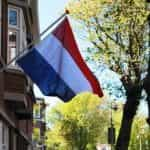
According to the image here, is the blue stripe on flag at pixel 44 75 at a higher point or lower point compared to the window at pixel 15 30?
lower

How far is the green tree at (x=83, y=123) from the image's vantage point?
87.0 m

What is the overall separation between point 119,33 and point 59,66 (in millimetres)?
19866

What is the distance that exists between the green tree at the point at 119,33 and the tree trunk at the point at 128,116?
1506 mm

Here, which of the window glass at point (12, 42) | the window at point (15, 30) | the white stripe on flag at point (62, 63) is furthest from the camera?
the window glass at point (12, 42)

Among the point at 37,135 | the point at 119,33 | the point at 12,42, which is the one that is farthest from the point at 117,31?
the point at 37,135

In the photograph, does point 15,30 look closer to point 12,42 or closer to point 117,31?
point 12,42

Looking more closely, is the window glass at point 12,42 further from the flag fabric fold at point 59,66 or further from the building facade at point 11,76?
the flag fabric fold at point 59,66

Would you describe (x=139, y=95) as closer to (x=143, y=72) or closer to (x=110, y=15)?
(x=143, y=72)

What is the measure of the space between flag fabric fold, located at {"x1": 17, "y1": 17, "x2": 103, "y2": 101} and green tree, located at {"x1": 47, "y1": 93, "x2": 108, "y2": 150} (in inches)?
2816

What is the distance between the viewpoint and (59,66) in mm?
13945

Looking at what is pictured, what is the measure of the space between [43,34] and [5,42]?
873 centimetres

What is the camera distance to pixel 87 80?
46.6 feet

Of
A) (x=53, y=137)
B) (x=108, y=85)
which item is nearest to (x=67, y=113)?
(x=53, y=137)

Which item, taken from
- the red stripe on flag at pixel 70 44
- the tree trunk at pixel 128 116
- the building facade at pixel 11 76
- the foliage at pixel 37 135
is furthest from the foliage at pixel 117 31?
the foliage at pixel 37 135
